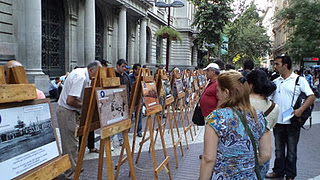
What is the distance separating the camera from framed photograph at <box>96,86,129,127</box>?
3.26m

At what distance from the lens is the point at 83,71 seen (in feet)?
14.5

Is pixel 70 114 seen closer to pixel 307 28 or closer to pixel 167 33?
pixel 167 33

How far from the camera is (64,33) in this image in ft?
51.7

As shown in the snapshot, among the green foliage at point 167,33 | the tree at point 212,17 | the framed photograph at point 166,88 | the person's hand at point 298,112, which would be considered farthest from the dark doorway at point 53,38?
the person's hand at point 298,112

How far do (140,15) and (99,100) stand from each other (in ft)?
70.9

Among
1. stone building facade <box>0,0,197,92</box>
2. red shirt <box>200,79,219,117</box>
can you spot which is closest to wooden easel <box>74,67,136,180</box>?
red shirt <box>200,79,219,117</box>

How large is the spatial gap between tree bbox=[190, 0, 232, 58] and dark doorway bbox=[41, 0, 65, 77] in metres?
8.13

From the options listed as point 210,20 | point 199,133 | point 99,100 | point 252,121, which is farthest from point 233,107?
point 210,20

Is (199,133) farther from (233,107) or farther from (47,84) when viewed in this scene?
(47,84)

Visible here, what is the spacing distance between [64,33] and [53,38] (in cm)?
106

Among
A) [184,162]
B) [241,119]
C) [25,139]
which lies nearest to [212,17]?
[184,162]

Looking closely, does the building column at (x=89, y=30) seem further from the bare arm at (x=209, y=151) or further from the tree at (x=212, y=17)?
the bare arm at (x=209, y=151)

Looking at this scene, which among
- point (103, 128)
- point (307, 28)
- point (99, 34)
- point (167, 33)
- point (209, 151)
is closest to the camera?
point (209, 151)

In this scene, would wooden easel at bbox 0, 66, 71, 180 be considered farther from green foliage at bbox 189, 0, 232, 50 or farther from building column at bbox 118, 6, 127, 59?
building column at bbox 118, 6, 127, 59
